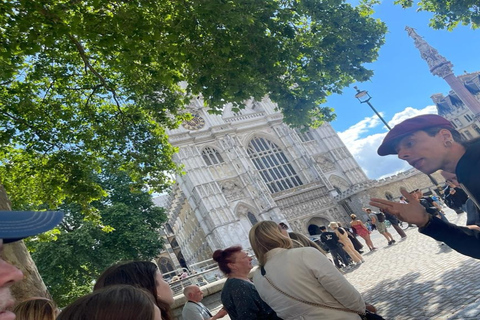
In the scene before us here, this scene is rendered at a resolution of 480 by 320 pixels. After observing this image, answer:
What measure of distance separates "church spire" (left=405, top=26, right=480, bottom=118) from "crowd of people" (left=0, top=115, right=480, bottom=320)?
51634mm

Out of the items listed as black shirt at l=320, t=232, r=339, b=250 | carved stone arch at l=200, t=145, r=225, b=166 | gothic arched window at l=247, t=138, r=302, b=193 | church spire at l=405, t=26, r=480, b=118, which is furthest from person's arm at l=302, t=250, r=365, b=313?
church spire at l=405, t=26, r=480, b=118

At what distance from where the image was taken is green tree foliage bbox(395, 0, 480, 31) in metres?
10.3

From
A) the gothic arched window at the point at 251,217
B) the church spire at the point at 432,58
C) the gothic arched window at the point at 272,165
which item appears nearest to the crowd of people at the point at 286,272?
the gothic arched window at the point at 251,217

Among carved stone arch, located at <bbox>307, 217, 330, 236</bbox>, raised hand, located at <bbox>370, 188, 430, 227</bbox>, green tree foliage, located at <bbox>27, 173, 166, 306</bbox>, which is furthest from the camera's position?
carved stone arch, located at <bbox>307, 217, 330, 236</bbox>

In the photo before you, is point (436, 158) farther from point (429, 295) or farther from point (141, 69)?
point (141, 69)

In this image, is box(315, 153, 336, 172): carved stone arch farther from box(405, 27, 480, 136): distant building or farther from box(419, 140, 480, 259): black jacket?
box(419, 140, 480, 259): black jacket

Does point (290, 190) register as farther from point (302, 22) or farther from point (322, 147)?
point (302, 22)

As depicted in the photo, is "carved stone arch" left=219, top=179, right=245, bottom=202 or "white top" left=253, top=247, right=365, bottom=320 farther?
"carved stone arch" left=219, top=179, right=245, bottom=202

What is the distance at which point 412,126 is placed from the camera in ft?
7.27

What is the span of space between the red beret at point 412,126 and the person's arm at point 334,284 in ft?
3.22

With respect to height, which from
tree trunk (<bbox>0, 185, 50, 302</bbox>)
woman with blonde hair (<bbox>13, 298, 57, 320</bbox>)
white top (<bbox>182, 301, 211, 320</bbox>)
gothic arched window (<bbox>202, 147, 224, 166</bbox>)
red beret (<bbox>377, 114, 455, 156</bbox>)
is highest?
gothic arched window (<bbox>202, 147, 224, 166</bbox>)

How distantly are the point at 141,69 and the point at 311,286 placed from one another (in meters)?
7.62

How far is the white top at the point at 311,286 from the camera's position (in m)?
2.65

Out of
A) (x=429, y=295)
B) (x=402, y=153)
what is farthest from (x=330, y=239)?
(x=402, y=153)
